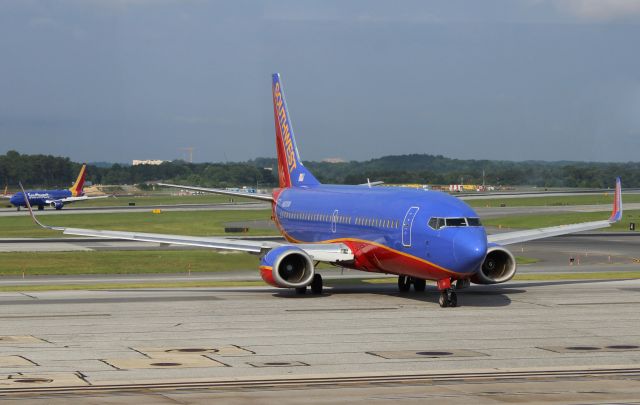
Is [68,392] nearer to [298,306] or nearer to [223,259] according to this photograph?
[298,306]

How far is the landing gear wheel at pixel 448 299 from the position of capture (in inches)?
1623

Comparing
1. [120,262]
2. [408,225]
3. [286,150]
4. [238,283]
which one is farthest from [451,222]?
[120,262]

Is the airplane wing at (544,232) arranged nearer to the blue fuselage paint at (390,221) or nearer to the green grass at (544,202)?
the blue fuselage paint at (390,221)

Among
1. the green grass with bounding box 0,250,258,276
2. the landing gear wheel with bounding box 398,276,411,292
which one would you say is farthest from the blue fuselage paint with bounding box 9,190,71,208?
the landing gear wheel with bounding box 398,276,411,292

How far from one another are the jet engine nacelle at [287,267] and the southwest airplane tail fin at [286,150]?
12.9 metres

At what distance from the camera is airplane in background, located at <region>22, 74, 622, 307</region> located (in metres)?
40.0

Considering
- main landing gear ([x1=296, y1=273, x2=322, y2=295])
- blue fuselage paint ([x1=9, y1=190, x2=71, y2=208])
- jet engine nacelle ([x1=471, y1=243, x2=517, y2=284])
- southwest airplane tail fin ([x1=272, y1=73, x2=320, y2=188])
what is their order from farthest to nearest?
blue fuselage paint ([x1=9, y1=190, x2=71, y2=208]) < southwest airplane tail fin ([x1=272, y1=73, x2=320, y2=188]) < main landing gear ([x1=296, y1=273, x2=322, y2=295]) < jet engine nacelle ([x1=471, y1=243, x2=517, y2=284])

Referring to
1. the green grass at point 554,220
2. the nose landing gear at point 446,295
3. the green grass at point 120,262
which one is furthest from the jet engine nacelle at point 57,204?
the nose landing gear at point 446,295

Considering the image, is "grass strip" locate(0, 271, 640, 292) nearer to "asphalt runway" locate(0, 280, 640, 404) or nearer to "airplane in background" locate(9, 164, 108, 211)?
"asphalt runway" locate(0, 280, 640, 404)

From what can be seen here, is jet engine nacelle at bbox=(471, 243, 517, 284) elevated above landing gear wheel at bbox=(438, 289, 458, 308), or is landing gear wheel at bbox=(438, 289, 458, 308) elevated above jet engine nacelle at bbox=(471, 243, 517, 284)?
jet engine nacelle at bbox=(471, 243, 517, 284)

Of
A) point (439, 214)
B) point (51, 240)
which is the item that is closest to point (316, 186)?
point (439, 214)

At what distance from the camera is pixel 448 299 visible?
41.3 meters

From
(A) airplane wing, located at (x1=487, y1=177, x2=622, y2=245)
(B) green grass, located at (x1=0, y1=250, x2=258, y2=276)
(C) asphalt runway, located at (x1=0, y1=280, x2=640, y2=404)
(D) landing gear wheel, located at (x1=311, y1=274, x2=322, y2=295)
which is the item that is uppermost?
(A) airplane wing, located at (x1=487, y1=177, x2=622, y2=245)

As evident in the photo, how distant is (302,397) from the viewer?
76.3ft
